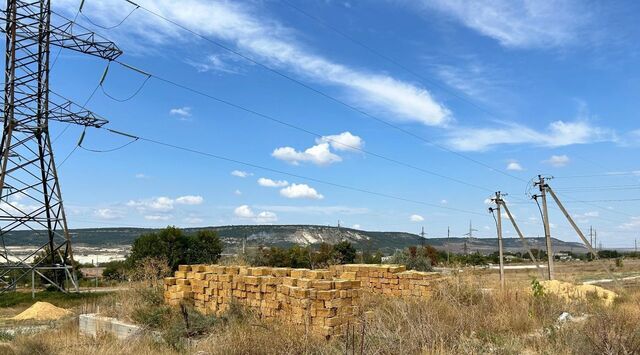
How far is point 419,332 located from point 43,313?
22.5m

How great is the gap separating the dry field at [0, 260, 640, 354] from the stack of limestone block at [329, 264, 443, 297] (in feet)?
2.50

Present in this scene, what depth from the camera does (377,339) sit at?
8.97m

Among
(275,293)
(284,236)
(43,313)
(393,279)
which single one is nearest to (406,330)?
(275,293)

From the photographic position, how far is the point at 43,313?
82.3 ft

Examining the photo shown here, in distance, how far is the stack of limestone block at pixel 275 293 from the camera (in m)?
11.4

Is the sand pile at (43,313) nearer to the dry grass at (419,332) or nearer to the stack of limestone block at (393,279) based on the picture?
the dry grass at (419,332)

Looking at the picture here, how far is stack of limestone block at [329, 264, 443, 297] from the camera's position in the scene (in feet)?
54.3

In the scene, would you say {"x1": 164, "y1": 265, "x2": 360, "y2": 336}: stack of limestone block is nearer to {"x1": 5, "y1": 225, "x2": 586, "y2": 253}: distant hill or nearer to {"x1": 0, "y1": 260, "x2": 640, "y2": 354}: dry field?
{"x1": 0, "y1": 260, "x2": 640, "y2": 354}: dry field

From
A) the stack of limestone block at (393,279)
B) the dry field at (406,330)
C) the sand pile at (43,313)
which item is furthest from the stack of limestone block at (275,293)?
the sand pile at (43,313)

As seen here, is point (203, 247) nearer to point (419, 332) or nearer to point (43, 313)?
point (43, 313)

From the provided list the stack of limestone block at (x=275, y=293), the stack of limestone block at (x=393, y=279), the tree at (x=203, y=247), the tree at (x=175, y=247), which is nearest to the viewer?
the stack of limestone block at (x=275, y=293)

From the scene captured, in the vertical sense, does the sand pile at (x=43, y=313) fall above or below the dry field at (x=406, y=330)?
below

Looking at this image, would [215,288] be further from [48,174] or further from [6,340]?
[48,174]

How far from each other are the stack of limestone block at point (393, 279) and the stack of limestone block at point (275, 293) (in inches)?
156
